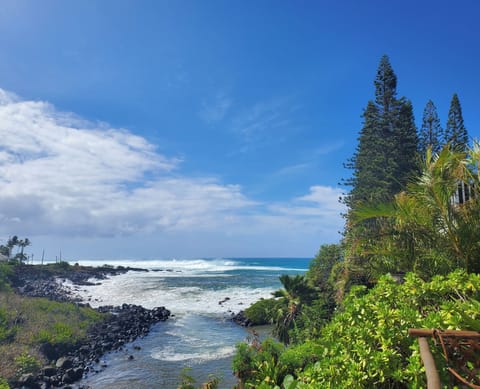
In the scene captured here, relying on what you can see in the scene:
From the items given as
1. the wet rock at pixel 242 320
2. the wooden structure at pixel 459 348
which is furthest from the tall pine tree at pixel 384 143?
the wooden structure at pixel 459 348

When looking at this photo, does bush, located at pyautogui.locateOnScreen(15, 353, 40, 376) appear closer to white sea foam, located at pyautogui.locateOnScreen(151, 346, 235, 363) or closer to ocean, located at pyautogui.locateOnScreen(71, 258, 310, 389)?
ocean, located at pyautogui.locateOnScreen(71, 258, 310, 389)

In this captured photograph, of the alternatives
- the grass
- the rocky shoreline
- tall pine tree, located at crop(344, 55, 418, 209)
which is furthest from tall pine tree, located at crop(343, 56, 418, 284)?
the grass

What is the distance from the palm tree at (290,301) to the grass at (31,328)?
8.43 m

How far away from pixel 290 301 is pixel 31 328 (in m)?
10.3

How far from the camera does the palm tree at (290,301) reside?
11672mm

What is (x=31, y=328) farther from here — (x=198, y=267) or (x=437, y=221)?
(x=198, y=267)

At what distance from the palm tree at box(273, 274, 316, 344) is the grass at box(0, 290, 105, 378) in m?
8.43

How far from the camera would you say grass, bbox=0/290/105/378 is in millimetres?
10836

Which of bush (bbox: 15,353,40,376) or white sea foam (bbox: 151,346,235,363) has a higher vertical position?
bush (bbox: 15,353,40,376)

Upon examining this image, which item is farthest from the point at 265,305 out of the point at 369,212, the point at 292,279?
the point at 369,212

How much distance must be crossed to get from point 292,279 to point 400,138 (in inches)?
590

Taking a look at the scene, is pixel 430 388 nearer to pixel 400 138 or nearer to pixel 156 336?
pixel 156 336

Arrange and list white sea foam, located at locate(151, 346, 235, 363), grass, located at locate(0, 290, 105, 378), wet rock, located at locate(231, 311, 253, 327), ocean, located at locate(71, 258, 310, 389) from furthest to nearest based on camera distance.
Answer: wet rock, located at locate(231, 311, 253, 327)
white sea foam, located at locate(151, 346, 235, 363)
grass, located at locate(0, 290, 105, 378)
ocean, located at locate(71, 258, 310, 389)

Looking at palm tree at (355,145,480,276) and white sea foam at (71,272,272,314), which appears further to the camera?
white sea foam at (71,272,272,314)
